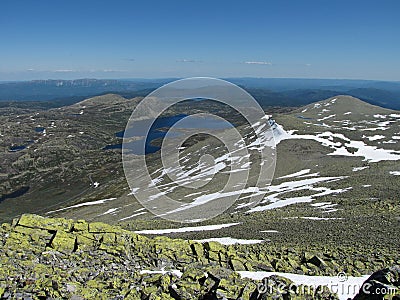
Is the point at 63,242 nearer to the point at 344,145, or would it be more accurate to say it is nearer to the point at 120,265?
the point at 120,265

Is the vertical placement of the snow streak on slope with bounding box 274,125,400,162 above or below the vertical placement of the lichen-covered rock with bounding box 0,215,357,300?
below

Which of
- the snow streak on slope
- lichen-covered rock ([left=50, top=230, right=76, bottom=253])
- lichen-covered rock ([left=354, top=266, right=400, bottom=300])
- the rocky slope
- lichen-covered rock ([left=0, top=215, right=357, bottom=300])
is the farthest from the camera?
the snow streak on slope

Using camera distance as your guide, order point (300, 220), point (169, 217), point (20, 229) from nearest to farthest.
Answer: point (20, 229) → point (300, 220) → point (169, 217)

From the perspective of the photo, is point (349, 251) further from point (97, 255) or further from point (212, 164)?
point (212, 164)

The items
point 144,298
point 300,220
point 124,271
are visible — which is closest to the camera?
point 144,298

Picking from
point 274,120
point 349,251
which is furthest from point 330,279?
point 274,120

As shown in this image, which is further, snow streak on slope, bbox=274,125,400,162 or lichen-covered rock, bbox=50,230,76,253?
snow streak on slope, bbox=274,125,400,162

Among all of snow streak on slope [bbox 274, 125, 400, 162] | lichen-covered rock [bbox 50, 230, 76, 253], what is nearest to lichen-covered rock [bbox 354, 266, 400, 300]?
lichen-covered rock [bbox 50, 230, 76, 253]

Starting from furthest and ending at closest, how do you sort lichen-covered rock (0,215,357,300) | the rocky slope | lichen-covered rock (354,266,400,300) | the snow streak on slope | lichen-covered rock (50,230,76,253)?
the snow streak on slope < lichen-covered rock (50,230,76,253) < lichen-covered rock (0,215,357,300) < the rocky slope < lichen-covered rock (354,266,400,300)

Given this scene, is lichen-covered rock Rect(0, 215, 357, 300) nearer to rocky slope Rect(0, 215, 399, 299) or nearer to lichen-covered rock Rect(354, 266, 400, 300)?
rocky slope Rect(0, 215, 399, 299)

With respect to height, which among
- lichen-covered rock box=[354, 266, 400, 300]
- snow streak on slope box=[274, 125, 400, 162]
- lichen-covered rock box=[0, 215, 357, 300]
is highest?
lichen-covered rock box=[354, 266, 400, 300]

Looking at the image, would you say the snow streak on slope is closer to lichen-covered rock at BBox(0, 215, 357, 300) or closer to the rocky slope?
the rocky slope
